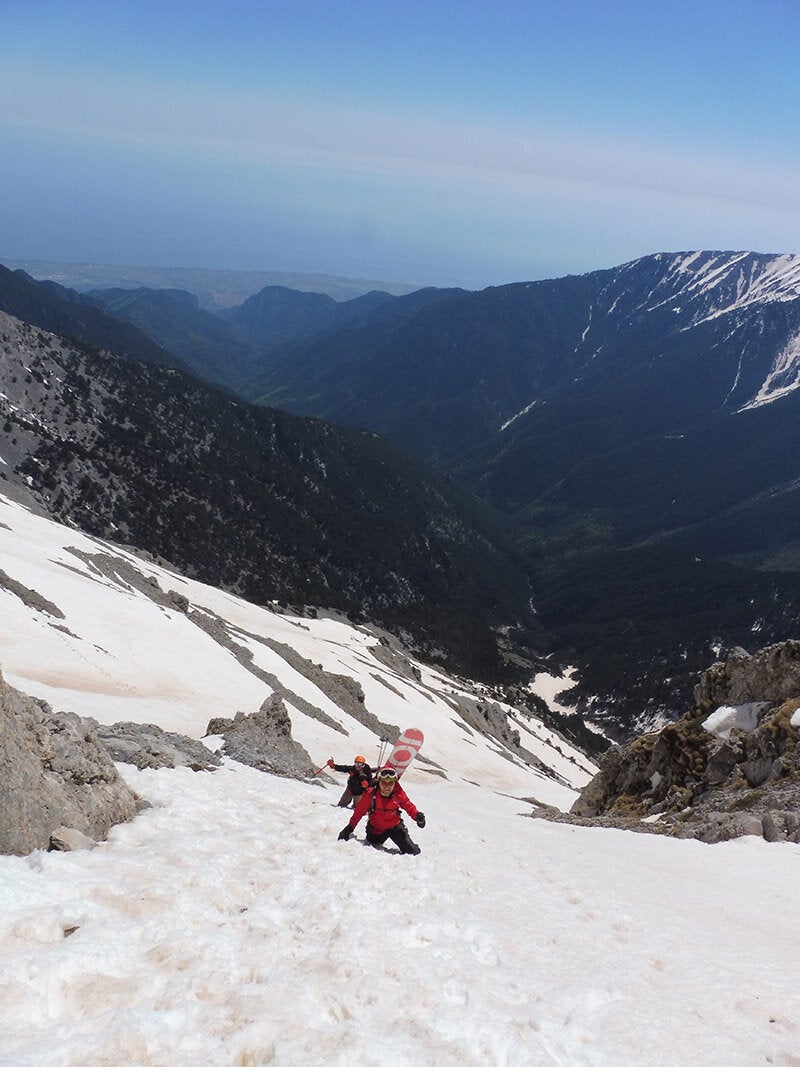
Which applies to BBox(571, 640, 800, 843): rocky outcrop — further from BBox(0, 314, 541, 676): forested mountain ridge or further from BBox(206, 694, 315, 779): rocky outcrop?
BBox(0, 314, 541, 676): forested mountain ridge

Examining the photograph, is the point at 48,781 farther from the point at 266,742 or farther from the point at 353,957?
the point at 266,742

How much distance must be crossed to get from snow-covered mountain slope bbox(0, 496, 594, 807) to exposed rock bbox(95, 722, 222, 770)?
278cm

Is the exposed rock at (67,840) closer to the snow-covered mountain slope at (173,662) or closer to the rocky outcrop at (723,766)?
the snow-covered mountain slope at (173,662)

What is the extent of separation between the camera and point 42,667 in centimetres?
A: 2492

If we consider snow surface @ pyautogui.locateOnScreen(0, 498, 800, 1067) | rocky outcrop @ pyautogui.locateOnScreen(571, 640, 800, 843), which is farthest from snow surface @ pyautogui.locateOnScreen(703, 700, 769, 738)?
snow surface @ pyautogui.locateOnScreen(0, 498, 800, 1067)

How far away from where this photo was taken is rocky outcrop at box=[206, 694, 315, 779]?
20.2m

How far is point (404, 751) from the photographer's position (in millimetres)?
15484

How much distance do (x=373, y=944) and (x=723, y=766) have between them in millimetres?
21985

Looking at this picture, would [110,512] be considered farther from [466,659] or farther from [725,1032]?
[725,1032]

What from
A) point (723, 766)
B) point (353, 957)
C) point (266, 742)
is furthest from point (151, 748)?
point (723, 766)

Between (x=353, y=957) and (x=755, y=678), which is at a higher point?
(x=755, y=678)

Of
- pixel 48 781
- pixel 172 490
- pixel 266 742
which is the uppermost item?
pixel 48 781

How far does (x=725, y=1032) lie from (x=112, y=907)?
7695 millimetres

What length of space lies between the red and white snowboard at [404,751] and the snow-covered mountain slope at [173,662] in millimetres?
10820
